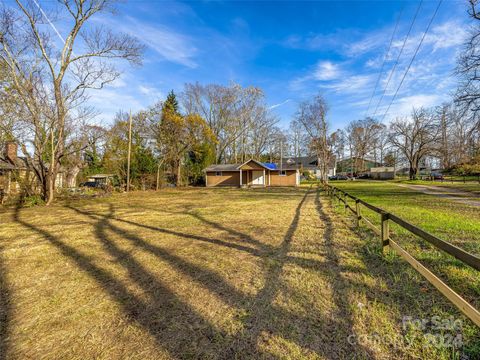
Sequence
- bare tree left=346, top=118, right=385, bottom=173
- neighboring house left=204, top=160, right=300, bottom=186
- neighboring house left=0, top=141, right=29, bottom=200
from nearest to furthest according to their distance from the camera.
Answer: neighboring house left=0, top=141, right=29, bottom=200 < neighboring house left=204, top=160, right=300, bottom=186 < bare tree left=346, top=118, right=385, bottom=173

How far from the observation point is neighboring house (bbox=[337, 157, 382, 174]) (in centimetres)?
5356

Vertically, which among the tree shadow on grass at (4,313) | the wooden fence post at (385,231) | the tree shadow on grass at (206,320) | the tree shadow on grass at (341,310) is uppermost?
the wooden fence post at (385,231)

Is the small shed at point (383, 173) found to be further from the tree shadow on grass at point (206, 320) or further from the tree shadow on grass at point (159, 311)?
the tree shadow on grass at point (159, 311)

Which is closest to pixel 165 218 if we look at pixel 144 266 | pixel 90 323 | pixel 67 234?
pixel 67 234

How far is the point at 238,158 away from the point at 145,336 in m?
40.5

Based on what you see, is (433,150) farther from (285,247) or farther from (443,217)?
(285,247)

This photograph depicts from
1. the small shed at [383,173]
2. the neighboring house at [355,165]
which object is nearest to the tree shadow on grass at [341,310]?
the neighboring house at [355,165]

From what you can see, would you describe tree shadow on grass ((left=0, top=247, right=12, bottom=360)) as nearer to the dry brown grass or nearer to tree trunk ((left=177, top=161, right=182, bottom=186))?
the dry brown grass

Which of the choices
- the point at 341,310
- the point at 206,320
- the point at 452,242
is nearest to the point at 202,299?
the point at 206,320

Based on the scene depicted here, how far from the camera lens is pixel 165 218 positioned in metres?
8.55

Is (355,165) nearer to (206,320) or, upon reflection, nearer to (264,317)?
(264,317)

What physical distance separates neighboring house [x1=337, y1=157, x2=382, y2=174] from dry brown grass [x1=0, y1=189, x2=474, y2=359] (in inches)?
1934

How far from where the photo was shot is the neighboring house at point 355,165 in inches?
2109

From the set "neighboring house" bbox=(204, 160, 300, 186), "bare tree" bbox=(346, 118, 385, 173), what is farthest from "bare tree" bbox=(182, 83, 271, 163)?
"bare tree" bbox=(346, 118, 385, 173)
